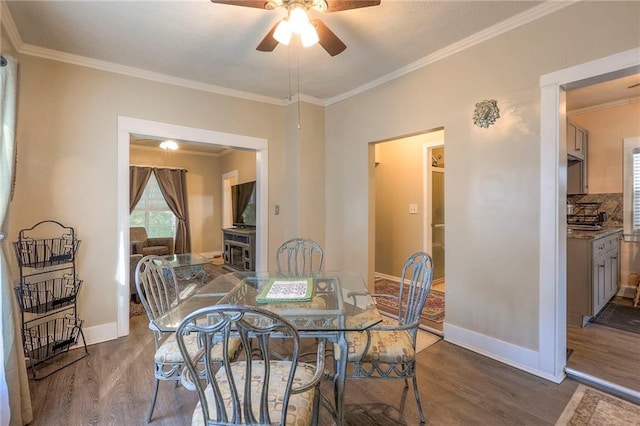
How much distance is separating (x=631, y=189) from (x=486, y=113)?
295 cm

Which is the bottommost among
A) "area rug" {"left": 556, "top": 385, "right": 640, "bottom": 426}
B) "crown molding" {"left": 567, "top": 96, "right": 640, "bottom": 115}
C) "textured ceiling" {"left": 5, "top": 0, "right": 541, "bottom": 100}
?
"area rug" {"left": 556, "top": 385, "right": 640, "bottom": 426}

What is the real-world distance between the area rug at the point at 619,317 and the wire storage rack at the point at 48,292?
4.93m

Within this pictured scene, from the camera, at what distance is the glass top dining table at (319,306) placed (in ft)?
4.78

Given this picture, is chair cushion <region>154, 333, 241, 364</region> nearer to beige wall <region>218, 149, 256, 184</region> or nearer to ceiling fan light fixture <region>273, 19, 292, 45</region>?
ceiling fan light fixture <region>273, 19, 292, 45</region>

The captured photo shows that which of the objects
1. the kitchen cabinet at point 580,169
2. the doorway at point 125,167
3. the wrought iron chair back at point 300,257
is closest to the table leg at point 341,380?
the wrought iron chair back at point 300,257

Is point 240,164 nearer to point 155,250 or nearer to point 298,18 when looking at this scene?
point 155,250

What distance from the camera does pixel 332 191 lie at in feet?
12.9

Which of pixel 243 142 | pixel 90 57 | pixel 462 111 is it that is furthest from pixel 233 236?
pixel 462 111

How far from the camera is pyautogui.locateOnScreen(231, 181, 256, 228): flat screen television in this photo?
5.71m

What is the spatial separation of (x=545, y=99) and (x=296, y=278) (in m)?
2.19

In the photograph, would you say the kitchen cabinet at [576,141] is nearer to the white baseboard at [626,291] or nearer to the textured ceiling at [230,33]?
the white baseboard at [626,291]

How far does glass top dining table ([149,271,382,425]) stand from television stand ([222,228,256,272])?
111 inches

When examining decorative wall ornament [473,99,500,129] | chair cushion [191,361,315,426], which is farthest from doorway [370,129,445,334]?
chair cushion [191,361,315,426]

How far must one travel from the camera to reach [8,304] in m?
1.65
